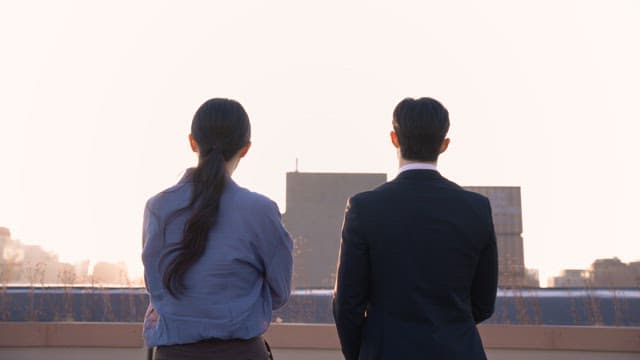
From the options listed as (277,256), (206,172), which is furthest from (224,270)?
(206,172)

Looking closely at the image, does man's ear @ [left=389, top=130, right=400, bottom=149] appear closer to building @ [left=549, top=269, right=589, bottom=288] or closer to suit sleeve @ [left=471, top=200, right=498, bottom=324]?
suit sleeve @ [left=471, top=200, right=498, bottom=324]

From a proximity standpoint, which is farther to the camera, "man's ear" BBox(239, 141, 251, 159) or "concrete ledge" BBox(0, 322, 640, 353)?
"concrete ledge" BBox(0, 322, 640, 353)

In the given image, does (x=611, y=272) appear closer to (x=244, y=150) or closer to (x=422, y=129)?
(x=422, y=129)

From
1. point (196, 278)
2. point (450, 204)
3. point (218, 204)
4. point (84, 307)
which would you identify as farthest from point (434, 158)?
point (84, 307)

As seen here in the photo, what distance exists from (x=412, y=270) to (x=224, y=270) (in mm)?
539

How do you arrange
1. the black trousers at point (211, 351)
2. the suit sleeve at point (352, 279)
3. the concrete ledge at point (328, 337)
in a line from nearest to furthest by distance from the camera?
1. the black trousers at point (211, 351)
2. the suit sleeve at point (352, 279)
3. the concrete ledge at point (328, 337)

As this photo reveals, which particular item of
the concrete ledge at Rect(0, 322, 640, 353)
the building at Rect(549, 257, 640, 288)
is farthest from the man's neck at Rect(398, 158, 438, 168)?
the building at Rect(549, 257, 640, 288)

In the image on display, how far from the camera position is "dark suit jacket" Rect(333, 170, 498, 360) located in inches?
71.9

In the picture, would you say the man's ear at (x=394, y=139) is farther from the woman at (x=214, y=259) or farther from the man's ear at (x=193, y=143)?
the man's ear at (x=193, y=143)

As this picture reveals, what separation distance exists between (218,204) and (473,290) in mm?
827

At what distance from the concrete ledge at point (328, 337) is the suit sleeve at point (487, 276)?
253cm

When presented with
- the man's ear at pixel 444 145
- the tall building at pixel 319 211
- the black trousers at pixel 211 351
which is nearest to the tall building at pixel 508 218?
the tall building at pixel 319 211

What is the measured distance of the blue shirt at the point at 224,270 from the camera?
1.75 metres

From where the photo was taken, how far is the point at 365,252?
1.88 meters
